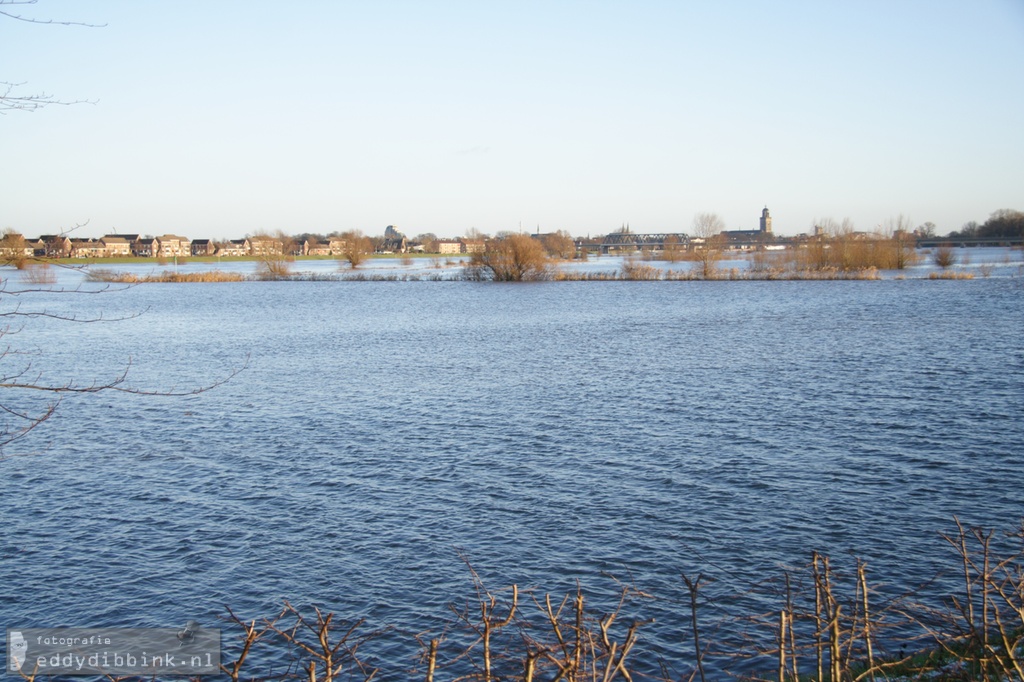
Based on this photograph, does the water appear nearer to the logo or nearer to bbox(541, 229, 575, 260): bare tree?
the logo

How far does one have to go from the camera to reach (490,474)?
17.1 m

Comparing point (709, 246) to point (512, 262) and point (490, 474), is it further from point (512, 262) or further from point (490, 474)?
point (490, 474)

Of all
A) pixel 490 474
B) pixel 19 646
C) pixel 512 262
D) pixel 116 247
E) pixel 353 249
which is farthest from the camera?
pixel 116 247

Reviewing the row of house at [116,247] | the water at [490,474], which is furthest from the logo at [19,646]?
the row of house at [116,247]

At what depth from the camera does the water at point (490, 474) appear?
12.2 metres

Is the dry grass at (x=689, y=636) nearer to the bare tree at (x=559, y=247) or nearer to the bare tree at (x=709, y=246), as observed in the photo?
the bare tree at (x=709, y=246)

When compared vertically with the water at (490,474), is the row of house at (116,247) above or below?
above

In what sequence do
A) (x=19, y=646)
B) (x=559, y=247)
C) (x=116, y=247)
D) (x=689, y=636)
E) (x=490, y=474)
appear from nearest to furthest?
(x=19, y=646)
(x=689, y=636)
(x=490, y=474)
(x=116, y=247)
(x=559, y=247)

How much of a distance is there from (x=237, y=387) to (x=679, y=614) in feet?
64.3

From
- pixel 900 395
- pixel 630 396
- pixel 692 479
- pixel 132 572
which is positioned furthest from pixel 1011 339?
pixel 132 572

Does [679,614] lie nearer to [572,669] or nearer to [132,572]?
[572,669]

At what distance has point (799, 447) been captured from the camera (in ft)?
61.3

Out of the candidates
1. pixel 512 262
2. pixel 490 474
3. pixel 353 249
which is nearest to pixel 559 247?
pixel 353 249

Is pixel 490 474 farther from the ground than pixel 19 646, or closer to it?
farther from the ground
